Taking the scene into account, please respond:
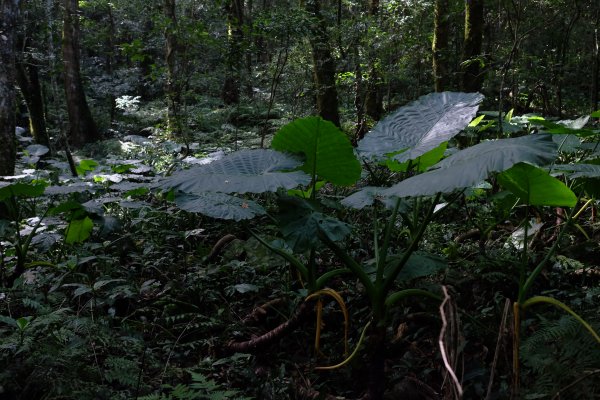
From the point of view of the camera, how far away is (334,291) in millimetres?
2193

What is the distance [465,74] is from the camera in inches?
240

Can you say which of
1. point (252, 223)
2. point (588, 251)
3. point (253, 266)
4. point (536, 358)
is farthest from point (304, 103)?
point (536, 358)

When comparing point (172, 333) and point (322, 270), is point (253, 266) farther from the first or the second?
point (172, 333)

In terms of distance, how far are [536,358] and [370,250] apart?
1.74 meters

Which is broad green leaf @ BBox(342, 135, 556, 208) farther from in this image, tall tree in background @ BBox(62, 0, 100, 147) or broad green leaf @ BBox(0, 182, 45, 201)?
tall tree in background @ BBox(62, 0, 100, 147)

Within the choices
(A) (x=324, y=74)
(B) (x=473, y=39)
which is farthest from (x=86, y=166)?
(B) (x=473, y=39)

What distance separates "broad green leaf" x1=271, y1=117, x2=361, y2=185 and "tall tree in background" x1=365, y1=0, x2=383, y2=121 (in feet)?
18.8

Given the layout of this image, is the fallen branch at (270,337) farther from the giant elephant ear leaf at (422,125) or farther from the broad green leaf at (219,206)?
the giant elephant ear leaf at (422,125)

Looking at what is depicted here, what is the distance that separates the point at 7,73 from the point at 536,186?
15.3ft

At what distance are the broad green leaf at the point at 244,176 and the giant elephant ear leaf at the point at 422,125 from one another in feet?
1.51

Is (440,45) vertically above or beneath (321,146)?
above

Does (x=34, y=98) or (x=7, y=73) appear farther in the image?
(x=34, y=98)

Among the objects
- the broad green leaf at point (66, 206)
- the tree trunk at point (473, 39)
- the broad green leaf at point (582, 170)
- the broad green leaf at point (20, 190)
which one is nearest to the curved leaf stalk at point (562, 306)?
the broad green leaf at point (582, 170)

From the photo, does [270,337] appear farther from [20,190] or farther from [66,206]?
[20,190]
